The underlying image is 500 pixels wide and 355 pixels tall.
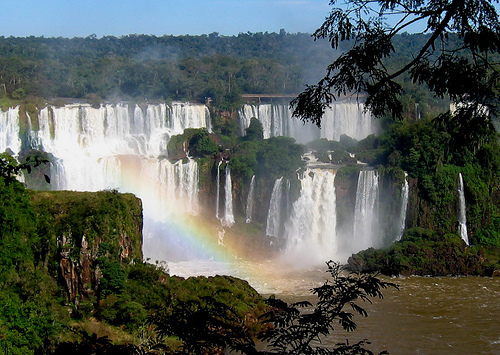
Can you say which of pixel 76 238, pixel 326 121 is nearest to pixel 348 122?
pixel 326 121

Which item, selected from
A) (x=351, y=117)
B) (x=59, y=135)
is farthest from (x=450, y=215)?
(x=59, y=135)

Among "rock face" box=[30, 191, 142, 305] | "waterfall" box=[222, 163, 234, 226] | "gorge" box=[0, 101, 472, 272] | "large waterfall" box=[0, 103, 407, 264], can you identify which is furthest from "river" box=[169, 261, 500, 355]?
"rock face" box=[30, 191, 142, 305]

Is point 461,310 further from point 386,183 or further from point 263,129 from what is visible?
point 263,129

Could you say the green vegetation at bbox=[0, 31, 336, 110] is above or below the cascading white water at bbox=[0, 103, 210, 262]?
above

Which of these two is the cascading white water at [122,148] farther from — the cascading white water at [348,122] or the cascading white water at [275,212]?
the cascading white water at [348,122]

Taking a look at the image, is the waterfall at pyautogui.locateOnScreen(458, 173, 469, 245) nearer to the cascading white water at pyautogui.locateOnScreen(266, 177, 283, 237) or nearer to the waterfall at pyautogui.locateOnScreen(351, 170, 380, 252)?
the waterfall at pyautogui.locateOnScreen(351, 170, 380, 252)

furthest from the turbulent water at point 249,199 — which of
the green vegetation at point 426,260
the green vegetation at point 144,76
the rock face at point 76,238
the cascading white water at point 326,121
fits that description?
the rock face at point 76,238

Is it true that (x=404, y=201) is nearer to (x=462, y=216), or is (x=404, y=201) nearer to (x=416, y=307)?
(x=462, y=216)
